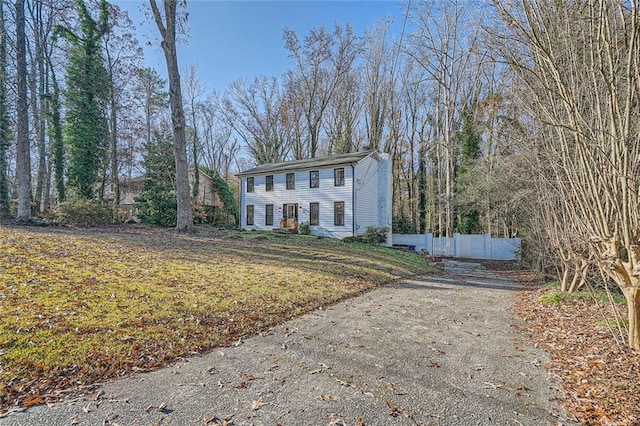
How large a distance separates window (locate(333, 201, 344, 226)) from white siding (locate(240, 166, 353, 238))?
185 mm

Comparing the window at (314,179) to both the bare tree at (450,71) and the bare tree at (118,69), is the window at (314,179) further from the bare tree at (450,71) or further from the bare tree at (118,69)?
the bare tree at (118,69)

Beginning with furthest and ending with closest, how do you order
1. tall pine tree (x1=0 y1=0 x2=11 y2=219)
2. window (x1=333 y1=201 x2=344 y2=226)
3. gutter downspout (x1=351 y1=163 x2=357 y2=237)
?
window (x1=333 y1=201 x2=344 y2=226)
gutter downspout (x1=351 y1=163 x2=357 y2=237)
tall pine tree (x1=0 y1=0 x2=11 y2=219)

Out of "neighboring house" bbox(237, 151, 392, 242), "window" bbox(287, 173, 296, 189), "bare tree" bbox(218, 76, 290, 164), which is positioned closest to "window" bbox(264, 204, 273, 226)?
"neighboring house" bbox(237, 151, 392, 242)

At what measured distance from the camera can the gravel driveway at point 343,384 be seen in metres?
2.56

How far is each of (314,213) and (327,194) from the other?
1.47 metres

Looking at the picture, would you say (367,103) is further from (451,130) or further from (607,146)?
(607,146)

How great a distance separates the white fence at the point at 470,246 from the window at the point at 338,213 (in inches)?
185

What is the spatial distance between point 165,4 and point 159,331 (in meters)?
13.2

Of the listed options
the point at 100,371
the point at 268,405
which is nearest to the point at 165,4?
the point at 100,371

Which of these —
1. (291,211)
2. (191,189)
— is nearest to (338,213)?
(291,211)

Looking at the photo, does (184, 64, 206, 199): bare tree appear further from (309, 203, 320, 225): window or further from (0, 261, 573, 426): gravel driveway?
(0, 261, 573, 426): gravel driveway

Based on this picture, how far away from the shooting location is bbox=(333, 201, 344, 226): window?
18391 mm

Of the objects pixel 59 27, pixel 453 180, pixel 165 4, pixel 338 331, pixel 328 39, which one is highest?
pixel 328 39

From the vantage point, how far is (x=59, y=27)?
54.5 feet
